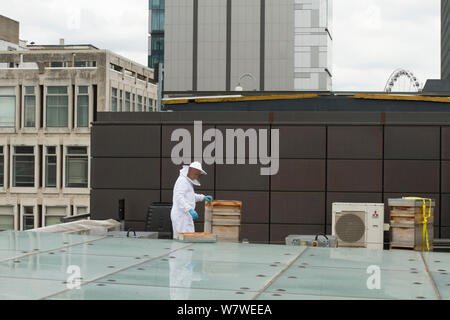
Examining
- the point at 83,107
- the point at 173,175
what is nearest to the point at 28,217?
the point at 83,107

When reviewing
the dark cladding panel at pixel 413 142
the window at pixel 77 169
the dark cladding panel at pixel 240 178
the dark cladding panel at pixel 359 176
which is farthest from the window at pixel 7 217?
the dark cladding panel at pixel 413 142

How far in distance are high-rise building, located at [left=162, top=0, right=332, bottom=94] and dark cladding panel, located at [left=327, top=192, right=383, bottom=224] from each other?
66354 millimetres

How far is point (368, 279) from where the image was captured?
327 inches

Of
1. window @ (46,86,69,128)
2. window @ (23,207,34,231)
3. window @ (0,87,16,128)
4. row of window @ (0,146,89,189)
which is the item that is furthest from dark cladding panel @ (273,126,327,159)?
window @ (0,87,16,128)

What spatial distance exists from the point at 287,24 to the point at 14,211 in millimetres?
41059

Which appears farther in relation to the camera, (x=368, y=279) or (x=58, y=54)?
(x=58, y=54)

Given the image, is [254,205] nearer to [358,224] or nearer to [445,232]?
[358,224]

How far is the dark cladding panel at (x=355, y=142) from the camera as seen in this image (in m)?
18.8

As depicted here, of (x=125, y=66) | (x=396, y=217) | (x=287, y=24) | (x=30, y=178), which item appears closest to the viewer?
(x=396, y=217)

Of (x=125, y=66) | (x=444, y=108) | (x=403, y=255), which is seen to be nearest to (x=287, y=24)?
(x=125, y=66)

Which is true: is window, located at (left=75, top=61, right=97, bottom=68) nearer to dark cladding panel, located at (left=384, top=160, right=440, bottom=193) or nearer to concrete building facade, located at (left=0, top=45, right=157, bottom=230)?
concrete building facade, located at (left=0, top=45, right=157, bottom=230)

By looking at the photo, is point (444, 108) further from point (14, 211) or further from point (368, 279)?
point (14, 211)

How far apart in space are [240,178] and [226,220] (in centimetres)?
342

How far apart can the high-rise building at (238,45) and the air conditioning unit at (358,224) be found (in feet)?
223
